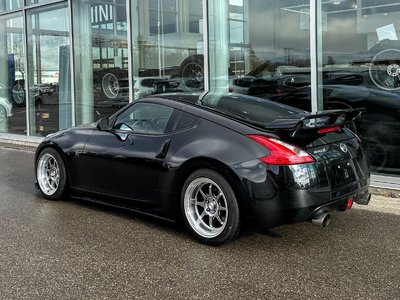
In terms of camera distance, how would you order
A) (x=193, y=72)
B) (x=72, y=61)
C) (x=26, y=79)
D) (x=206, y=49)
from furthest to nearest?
(x=26, y=79), (x=72, y=61), (x=193, y=72), (x=206, y=49)

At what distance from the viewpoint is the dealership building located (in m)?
7.27

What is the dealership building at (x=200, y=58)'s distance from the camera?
7270 mm

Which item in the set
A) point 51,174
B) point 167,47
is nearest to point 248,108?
point 51,174

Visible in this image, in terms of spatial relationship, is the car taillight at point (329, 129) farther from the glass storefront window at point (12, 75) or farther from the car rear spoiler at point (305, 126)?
the glass storefront window at point (12, 75)

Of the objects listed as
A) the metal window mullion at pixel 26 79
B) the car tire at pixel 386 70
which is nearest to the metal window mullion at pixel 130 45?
the metal window mullion at pixel 26 79

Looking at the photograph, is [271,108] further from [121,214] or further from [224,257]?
[121,214]

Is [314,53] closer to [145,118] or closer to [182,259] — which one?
[145,118]

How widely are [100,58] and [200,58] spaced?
309 cm

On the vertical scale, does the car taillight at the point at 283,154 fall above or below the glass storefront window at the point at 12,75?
below

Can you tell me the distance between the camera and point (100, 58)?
1127cm

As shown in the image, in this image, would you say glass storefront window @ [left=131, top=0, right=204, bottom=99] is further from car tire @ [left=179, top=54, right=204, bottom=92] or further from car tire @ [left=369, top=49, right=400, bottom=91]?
car tire @ [left=369, top=49, right=400, bottom=91]

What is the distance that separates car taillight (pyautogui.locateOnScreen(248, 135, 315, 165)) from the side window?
127 centimetres

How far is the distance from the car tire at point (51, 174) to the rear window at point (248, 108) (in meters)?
2.12

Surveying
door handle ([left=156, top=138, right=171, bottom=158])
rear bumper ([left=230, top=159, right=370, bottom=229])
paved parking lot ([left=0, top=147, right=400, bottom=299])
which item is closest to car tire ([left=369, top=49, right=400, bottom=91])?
paved parking lot ([left=0, top=147, right=400, bottom=299])
